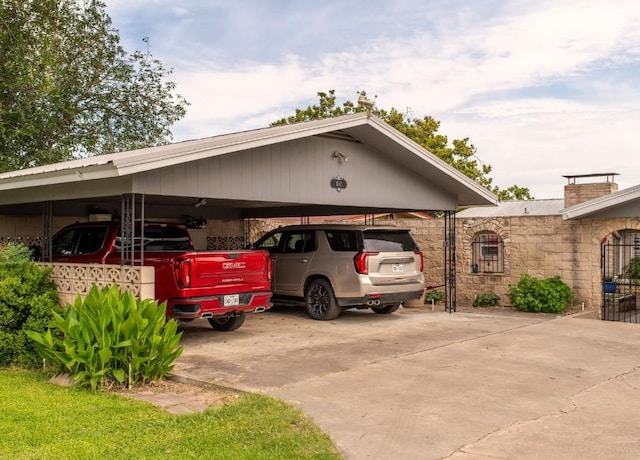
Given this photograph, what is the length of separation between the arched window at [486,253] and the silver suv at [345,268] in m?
4.68

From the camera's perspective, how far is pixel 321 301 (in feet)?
41.5

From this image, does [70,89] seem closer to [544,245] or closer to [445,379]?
[544,245]

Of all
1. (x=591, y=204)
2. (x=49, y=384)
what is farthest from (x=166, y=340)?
(x=591, y=204)

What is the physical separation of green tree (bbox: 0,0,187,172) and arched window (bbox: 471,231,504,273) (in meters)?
12.3

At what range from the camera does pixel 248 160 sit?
10.3 metres

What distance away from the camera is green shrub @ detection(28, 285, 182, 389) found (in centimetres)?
699

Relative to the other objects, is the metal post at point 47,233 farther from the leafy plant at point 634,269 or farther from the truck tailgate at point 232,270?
Answer: the leafy plant at point 634,269

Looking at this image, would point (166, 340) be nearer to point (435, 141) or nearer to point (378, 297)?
point (378, 297)

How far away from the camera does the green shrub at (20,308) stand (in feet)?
26.5

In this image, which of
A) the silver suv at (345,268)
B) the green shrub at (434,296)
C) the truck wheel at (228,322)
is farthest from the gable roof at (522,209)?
the truck wheel at (228,322)

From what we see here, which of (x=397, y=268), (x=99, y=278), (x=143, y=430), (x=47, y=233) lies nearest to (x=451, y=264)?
(x=397, y=268)

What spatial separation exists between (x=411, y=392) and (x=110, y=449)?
322 centimetres

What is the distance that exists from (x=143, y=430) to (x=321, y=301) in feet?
23.8

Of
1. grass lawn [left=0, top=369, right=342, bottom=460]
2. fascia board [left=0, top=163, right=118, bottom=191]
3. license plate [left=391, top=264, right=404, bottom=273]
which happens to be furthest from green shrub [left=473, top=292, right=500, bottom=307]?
grass lawn [left=0, top=369, right=342, bottom=460]
